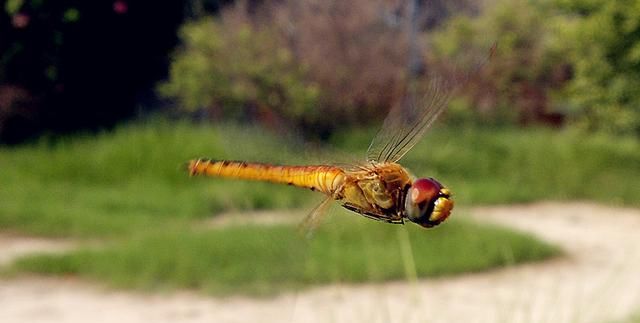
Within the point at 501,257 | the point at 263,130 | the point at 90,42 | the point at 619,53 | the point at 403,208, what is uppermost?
the point at 90,42

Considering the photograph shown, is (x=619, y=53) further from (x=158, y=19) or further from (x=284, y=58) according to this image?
(x=158, y=19)

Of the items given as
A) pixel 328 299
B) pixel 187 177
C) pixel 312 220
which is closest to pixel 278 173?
pixel 312 220

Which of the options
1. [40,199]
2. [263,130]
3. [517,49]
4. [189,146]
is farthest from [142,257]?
[517,49]

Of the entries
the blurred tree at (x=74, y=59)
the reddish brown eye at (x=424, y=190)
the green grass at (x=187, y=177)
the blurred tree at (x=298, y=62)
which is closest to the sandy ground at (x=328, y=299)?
the green grass at (x=187, y=177)

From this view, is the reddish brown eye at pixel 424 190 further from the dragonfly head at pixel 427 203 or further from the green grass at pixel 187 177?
the green grass at pixel 187 177

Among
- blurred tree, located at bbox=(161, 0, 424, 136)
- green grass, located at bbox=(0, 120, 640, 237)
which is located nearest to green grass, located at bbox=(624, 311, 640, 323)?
green grass, located at bbox=(0, 120, 640, 237)

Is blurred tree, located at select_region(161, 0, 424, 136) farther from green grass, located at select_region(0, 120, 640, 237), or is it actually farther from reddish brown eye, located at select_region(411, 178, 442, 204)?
reddish brown eye, located at select_region(411, 178, 442, 204)
